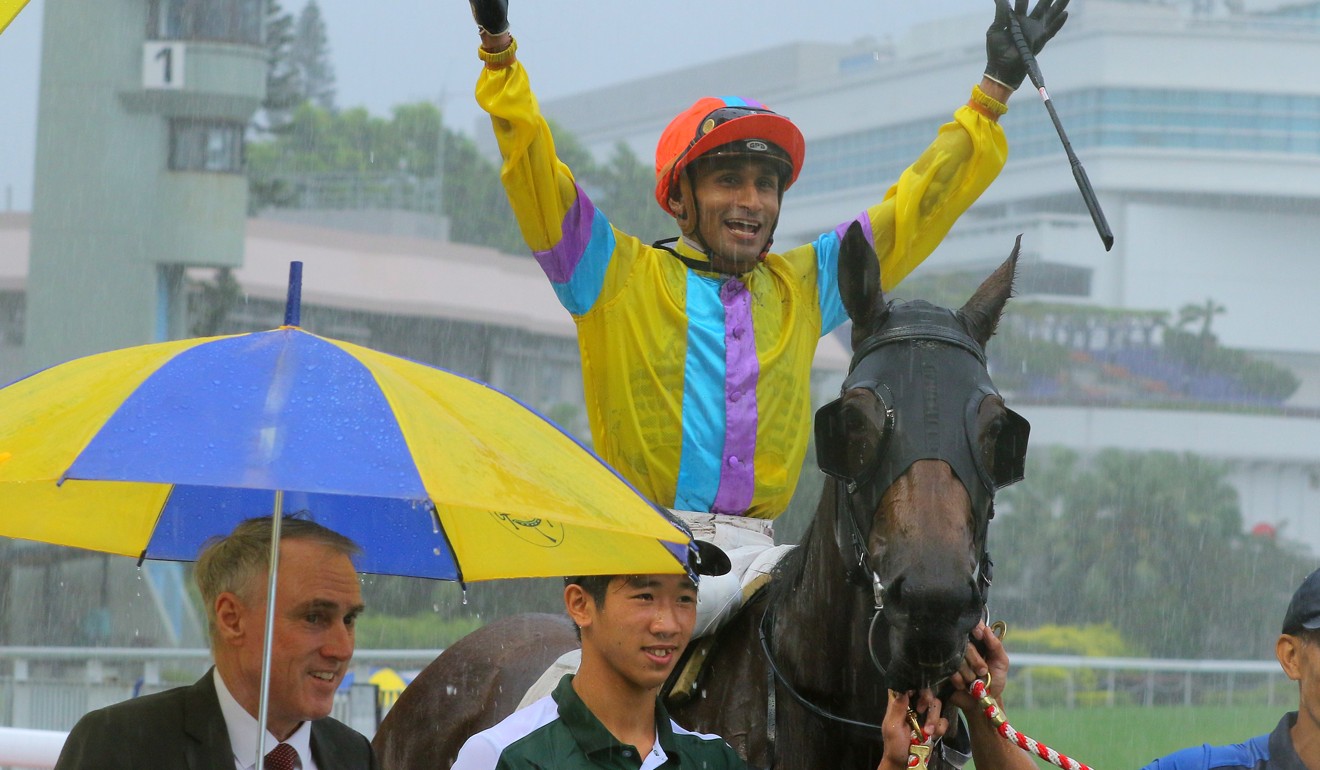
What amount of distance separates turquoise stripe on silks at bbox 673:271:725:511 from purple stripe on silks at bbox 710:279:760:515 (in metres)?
0.01

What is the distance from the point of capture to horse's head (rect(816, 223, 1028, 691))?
2520 millimetres

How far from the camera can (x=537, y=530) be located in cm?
279

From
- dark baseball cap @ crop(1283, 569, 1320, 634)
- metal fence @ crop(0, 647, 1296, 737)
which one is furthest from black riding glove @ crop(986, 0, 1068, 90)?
metal fence @ crop(0, 647, 1296, 737)

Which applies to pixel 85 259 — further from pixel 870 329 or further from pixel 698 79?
pixel 698 79

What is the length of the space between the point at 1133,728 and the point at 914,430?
1818cm

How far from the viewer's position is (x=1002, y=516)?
38906 mm

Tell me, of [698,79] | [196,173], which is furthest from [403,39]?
[196,173]

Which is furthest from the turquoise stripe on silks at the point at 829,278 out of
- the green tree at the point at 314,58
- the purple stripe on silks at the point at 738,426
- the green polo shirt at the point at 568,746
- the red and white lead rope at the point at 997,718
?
the green tree at the point at 314,58

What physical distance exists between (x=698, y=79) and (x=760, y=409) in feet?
213

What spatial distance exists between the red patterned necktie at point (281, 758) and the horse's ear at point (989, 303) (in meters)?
1.34

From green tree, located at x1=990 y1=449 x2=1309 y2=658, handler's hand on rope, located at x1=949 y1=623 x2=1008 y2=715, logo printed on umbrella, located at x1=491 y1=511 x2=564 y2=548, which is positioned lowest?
green tree, located at x1=990 y1=449 x2=1309 y2=658

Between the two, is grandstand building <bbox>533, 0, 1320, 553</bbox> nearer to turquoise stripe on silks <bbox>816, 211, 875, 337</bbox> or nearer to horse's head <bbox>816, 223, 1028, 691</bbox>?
turquoise stripe on silks <bbox>816, 211, 875, 337</bbox>

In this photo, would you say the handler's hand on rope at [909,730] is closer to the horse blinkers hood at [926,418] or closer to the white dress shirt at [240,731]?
the horse blinkers hood at [926,418]

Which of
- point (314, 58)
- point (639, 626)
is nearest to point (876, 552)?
point (639, 626)
